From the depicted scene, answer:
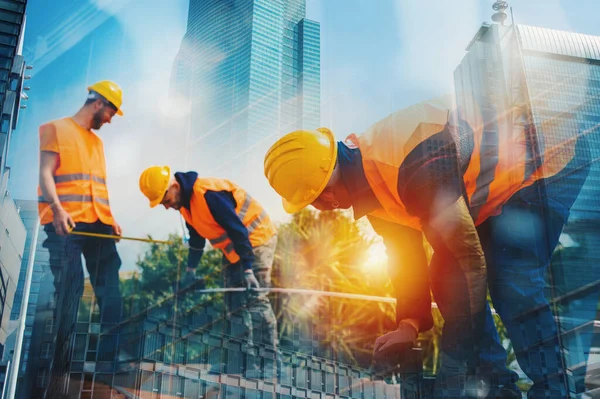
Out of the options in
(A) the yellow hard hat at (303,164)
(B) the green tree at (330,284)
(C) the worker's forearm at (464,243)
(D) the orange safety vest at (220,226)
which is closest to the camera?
(C) the worker's forearm at (464,243)

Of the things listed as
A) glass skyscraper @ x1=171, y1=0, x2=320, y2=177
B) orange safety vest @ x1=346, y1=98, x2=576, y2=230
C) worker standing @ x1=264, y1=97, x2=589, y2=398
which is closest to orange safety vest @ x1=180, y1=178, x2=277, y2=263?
glass skyscraper @ x1=171, y1=0, x2=320, y2=177

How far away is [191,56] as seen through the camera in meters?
3.55

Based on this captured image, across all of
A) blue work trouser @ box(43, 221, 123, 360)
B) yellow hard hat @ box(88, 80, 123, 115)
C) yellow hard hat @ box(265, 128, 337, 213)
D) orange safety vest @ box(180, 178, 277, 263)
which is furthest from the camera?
orange safety vest @ box(180, 178, 277, 263)

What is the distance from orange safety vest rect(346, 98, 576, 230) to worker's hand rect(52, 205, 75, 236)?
5.88ft

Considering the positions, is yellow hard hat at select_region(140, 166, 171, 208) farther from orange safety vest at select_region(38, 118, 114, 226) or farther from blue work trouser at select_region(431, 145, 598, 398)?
blue work trouser at select_region(431, 145, 598, 398)

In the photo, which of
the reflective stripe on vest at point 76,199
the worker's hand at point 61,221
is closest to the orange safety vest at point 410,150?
the reflective stripe on vest at point 76,199

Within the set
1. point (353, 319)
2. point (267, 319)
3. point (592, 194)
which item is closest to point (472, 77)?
point (592, 194)

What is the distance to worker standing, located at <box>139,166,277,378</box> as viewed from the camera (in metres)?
3.49

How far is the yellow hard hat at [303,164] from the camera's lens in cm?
245

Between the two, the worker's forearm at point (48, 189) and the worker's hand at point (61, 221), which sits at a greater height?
the worker's forearm at point (48, 189)

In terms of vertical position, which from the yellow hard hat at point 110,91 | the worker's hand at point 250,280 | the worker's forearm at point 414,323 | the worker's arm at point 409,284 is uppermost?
the yellow hard hat at point 110,91

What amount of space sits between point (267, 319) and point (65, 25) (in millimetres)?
2325

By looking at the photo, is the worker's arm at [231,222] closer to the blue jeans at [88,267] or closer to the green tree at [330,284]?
the green tree at [330,284]

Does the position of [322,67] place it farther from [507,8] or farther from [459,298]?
[459,298]
